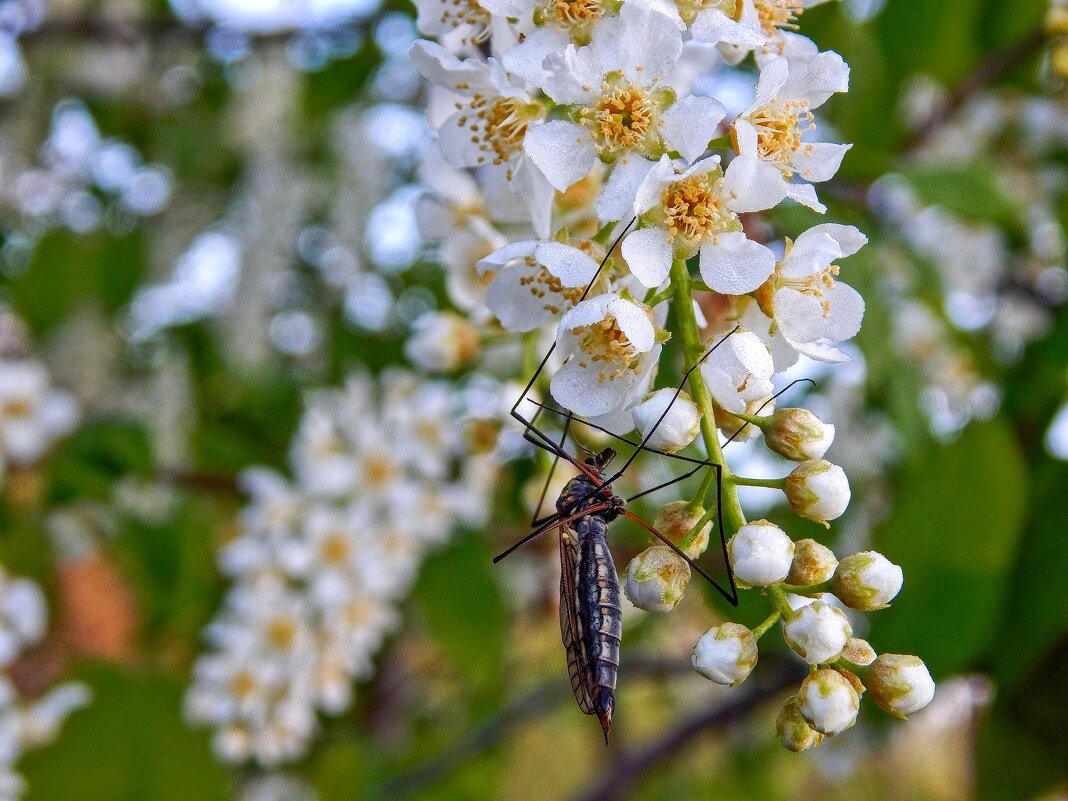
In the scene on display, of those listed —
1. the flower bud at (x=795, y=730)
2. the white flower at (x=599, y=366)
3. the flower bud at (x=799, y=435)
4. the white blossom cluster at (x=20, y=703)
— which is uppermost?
the flower bud at (x=799, y=435)

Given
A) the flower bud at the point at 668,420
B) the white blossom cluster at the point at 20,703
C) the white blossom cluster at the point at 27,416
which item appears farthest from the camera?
the white blossom cluster at the point at 27,416

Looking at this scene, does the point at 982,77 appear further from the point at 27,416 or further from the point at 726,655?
the point at 27,416

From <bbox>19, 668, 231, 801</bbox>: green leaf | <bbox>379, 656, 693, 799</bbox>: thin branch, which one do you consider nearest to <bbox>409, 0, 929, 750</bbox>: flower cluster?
<bbox>19, 668, 231, 801</bbox>: green leaf

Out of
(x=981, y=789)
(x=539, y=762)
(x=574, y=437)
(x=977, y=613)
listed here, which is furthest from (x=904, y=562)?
(x=539, y=762)

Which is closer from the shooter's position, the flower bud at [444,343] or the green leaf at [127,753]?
the flower bud at [444,343]

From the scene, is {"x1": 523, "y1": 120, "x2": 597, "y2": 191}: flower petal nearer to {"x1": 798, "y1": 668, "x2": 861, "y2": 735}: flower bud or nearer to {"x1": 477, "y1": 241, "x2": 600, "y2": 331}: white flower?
{"x1": 477, "y1": 241, "x2": 600, "y2": 331}: white flower

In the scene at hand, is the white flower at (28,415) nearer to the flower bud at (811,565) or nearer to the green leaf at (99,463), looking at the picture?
the green leaf at (99,463)

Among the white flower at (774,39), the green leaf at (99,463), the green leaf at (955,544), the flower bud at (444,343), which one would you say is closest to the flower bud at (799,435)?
the white flower at (774,39)
